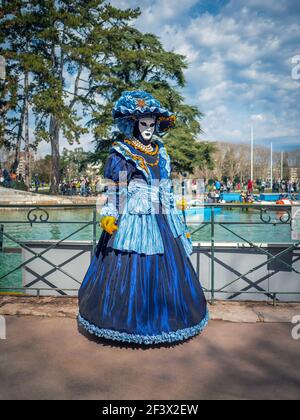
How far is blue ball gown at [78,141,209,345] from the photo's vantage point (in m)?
2.69

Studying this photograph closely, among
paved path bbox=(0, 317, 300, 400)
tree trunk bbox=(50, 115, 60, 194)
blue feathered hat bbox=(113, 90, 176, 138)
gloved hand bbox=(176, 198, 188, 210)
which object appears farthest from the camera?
tree trunk bbox=(50, 115, 60, 194)

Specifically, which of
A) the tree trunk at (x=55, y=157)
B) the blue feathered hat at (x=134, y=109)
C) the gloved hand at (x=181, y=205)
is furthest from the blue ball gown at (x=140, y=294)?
the tree trunk at (x=55, y=157)

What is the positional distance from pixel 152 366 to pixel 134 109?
6.80 ft

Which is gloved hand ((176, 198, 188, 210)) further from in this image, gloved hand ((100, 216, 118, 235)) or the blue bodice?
gloved hand ((100, 216, 118, 235))

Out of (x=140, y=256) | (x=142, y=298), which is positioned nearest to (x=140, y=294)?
(x=142, y=298)

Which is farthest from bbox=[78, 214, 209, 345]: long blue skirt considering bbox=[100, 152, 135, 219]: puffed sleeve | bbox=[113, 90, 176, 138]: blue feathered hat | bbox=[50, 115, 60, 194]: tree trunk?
bbox=[50, 115, 60, 194]: tree trunk

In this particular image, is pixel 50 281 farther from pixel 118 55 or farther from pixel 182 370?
pixel 118 55

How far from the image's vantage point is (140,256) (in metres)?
2.80

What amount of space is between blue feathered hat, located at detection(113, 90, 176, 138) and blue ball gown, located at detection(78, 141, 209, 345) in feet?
1.03

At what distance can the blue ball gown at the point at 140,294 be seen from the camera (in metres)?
2.69

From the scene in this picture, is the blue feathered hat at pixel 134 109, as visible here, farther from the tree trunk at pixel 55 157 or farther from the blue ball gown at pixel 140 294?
the tree trunk at pixel 55 157

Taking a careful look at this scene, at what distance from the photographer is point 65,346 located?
2881 mm

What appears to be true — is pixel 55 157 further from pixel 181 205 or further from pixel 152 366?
pixel 152 366

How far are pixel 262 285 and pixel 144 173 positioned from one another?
2276mm
